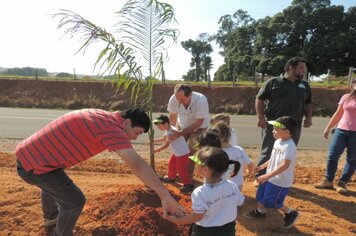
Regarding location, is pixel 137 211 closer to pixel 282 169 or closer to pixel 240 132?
pixel 282 169

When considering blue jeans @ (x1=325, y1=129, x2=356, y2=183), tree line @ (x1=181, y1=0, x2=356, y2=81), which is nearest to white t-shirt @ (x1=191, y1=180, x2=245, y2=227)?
blue jeans @ (x1=325, y1=129, x2=356, y2=183)

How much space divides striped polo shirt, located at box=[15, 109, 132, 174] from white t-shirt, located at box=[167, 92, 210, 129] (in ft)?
9.30

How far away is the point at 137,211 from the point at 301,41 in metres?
43.7

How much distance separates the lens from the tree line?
40.3 metres

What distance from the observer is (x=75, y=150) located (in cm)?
335

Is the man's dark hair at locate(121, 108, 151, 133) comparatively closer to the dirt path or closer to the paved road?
the dirt path

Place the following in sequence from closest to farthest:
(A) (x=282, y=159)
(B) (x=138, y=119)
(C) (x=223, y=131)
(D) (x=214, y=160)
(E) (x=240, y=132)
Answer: (D) (x=214, y=160) < (B) (x=138, y=119) < (C) (x=223, y=131) < (A) (x=282, y=159) < (E) (x=240, y=132)

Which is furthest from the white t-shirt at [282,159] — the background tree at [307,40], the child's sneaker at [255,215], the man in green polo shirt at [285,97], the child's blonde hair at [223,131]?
the background tree at [307,40]

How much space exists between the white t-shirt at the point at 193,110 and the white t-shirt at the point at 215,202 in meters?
2.90

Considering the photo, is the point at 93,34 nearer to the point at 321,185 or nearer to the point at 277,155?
the point at 277,155

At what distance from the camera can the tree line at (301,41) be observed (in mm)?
40281

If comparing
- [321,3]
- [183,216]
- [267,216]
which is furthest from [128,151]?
[321,3]

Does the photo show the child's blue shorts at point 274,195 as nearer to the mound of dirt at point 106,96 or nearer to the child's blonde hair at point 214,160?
the child's blonde hair at point 214,160

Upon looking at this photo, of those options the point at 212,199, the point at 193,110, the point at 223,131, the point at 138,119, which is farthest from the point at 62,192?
the point at 193,110
